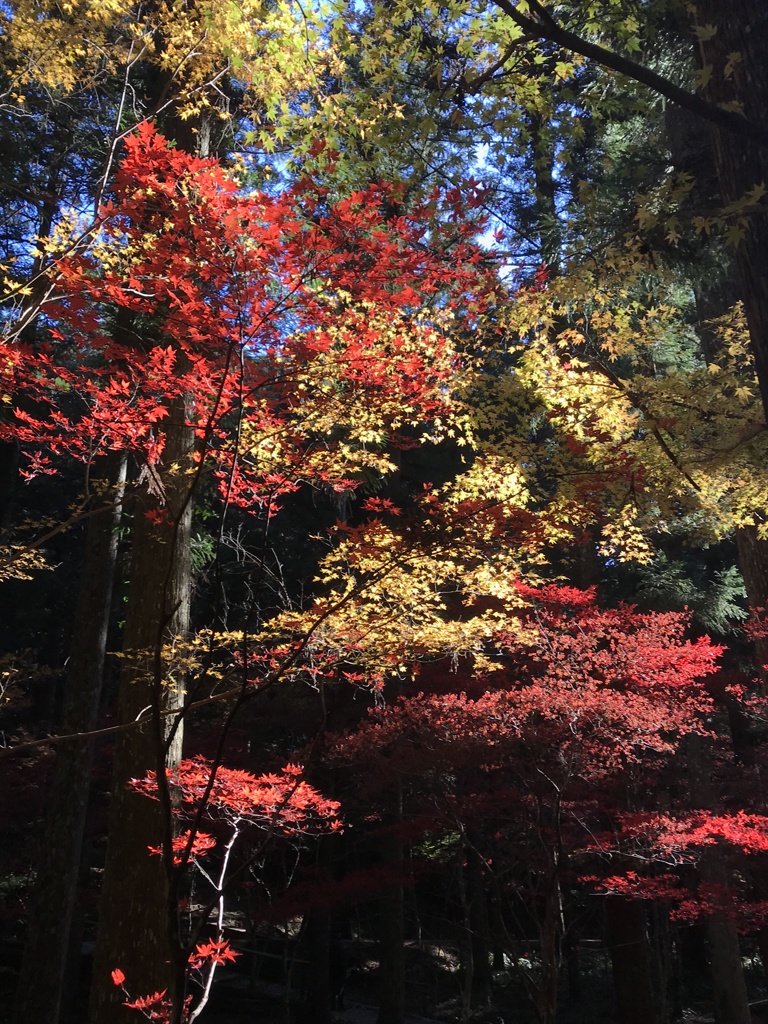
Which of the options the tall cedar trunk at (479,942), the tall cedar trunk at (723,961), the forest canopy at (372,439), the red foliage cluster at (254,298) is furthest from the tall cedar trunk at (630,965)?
the red foliage cluster at (254,298)

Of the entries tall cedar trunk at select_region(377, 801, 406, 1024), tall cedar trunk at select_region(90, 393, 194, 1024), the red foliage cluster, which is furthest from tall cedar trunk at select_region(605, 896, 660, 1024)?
the red foliage cluster

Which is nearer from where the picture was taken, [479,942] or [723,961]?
[723,961]

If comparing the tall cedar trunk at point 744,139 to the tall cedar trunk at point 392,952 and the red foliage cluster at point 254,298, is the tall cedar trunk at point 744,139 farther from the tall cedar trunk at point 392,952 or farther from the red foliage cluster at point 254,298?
the tall cedar trunk at point 392,952


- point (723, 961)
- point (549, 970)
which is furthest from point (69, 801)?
point (723, 961)

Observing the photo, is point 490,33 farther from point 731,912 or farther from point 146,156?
point 731,912

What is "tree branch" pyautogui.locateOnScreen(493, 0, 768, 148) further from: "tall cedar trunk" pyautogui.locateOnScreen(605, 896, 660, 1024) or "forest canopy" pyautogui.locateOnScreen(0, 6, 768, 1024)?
"tall cedar trunk" pyautogui.locateOnScreen(605, 896, 660, 1024)

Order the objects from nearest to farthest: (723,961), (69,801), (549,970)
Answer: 1. (549,970)
2. (69,801)
3. (723,961)

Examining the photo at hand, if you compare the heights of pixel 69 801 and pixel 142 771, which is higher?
pixel 142 771

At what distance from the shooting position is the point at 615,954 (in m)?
8.82

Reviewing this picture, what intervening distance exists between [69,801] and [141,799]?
366 cm

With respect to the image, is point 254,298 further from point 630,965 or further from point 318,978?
point 318,978

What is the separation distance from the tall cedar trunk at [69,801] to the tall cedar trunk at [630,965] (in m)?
5.97

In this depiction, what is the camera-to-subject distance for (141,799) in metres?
4.95

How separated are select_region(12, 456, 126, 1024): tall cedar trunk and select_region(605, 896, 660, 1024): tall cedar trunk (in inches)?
235
